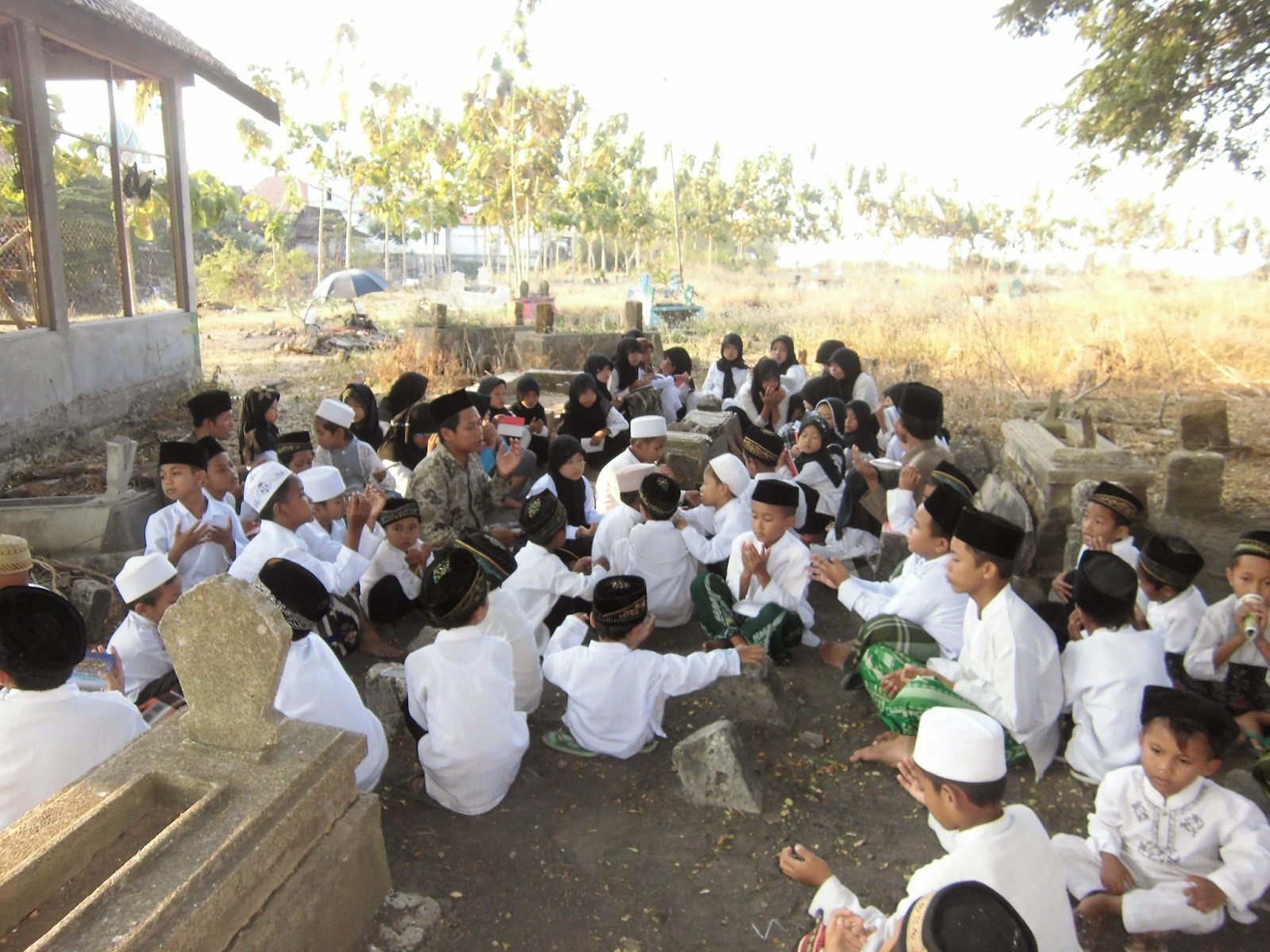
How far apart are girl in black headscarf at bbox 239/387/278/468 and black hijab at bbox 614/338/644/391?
3.98 metres

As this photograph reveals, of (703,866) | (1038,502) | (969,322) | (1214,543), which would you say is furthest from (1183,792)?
A: (969,322)

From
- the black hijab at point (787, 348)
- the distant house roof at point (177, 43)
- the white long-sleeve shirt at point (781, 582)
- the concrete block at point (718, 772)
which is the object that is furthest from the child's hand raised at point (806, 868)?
the distant house roof at point (177, 43)

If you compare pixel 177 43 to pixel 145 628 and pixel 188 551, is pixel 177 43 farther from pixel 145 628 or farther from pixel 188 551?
pixel 145 628

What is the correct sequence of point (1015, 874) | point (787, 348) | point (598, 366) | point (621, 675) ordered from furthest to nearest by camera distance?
point (787, 348) < point (598, 366) < point (621, 675) < point (1015, 874)

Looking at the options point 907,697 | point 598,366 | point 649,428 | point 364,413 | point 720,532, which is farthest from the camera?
point 598,366

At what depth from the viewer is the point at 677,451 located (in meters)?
7.30

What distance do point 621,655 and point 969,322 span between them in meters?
13.5

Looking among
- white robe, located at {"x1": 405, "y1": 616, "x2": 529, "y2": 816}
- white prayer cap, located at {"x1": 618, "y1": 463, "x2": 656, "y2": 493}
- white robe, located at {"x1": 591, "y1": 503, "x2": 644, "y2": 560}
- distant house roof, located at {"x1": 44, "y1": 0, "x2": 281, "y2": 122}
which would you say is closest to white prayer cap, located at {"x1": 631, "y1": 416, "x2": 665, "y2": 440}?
white prayer cap, located at {"x1": 618, "y1": 463, "x2": 656, "y2": 493}

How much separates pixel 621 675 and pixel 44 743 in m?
1.99

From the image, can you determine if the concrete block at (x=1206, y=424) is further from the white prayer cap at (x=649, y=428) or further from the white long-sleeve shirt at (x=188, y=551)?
the white long-sleeve shirt at (x=188, y=551)

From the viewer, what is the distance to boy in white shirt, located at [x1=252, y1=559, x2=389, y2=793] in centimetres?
318

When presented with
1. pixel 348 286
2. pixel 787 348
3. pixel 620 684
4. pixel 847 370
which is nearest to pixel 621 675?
pixel 620 684

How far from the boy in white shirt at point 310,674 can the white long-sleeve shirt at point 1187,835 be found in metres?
2.56

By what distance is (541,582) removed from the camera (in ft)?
14.8
